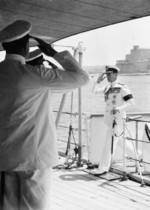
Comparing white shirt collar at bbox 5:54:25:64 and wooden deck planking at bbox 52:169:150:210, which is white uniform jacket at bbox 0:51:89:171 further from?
wooden deck planking at bbox 52:169:150:210

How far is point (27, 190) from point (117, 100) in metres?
3.58

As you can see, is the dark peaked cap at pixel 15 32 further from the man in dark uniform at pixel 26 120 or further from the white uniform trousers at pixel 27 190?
the white uniform trousers at pixel 27 190

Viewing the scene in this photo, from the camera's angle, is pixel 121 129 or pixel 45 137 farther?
pixel 121 129

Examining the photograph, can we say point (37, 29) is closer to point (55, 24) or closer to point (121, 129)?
point (55, 24)

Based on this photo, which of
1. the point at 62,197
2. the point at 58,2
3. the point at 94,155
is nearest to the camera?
the point at 58,2

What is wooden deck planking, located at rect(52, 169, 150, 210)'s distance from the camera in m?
3.68

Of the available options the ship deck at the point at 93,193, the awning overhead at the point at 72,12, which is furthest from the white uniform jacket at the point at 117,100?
the awning overhead at the point at 72,12

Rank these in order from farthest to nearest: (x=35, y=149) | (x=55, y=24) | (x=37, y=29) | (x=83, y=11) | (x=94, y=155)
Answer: (x=94, y=155) < (x=37, y=29) < (x=55, y=24) < (x=83, y=11) < (x=35, y=149)

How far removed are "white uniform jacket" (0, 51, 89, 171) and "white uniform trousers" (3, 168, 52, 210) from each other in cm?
4

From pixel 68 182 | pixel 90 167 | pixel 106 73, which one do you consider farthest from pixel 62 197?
pixel 106 73

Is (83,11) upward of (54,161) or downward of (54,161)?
upward

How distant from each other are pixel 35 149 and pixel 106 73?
363cm

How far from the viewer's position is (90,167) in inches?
214

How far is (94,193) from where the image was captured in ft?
13.7
